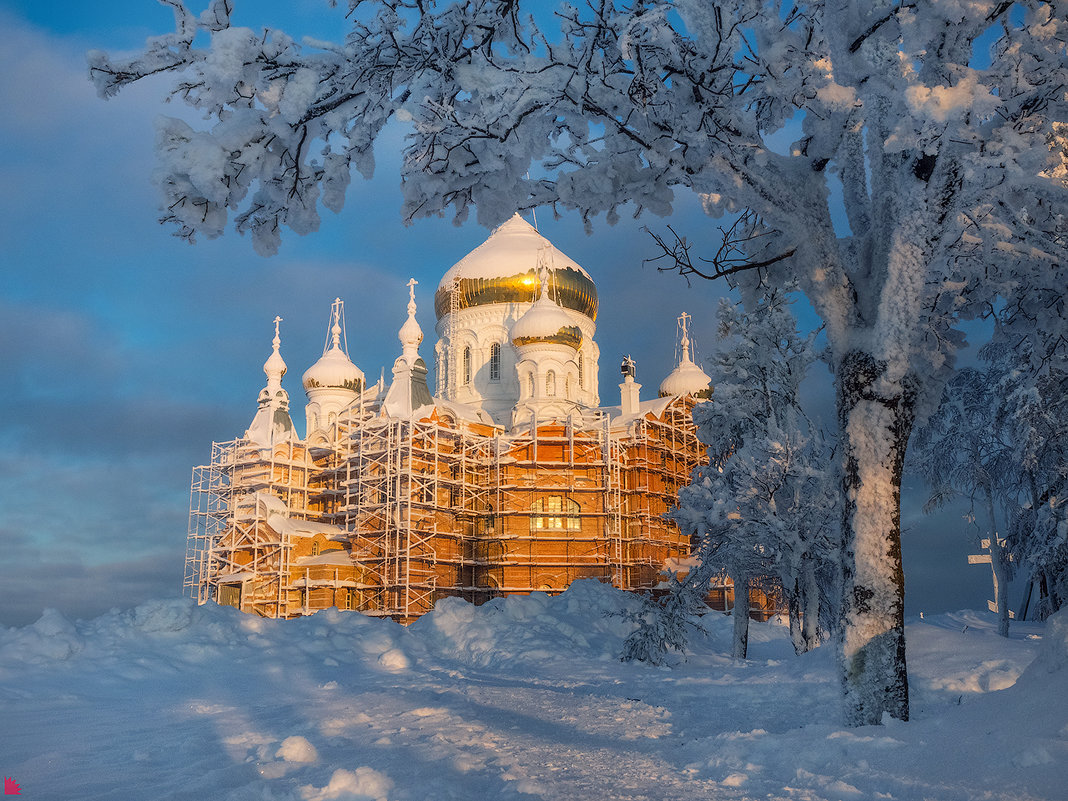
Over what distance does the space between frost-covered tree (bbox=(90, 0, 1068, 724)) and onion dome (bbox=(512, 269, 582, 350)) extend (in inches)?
1019

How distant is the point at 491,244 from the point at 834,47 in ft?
113

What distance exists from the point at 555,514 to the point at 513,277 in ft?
39.6

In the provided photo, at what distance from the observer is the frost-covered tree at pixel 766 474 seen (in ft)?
47.0

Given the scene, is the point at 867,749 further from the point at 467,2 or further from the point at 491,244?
the point at 491,244

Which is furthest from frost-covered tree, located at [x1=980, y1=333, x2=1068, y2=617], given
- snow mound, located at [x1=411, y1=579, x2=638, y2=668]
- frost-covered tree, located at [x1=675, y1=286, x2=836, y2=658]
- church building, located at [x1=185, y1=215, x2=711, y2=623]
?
church building, located at [x1=185, y1=215, x2=711, y2=623]

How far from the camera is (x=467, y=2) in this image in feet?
19.0

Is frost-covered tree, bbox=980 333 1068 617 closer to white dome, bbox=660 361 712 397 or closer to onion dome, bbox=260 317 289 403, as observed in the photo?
white dome, bbox=660 361 712 397

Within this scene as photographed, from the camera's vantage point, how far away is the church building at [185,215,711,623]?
29.2 m

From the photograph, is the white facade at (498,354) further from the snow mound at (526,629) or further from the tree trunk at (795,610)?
the tree trunk at (795,610)

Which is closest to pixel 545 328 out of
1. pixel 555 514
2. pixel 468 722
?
pixel 555 514

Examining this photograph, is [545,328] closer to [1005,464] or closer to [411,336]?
[411,336]

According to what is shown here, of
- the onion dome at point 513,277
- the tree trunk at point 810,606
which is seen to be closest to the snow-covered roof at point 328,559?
the onion dome at point 513,277

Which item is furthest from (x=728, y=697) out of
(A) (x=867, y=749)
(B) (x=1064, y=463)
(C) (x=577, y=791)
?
(B) (x=1064, y=463)

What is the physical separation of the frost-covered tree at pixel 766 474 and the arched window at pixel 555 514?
531 inches
